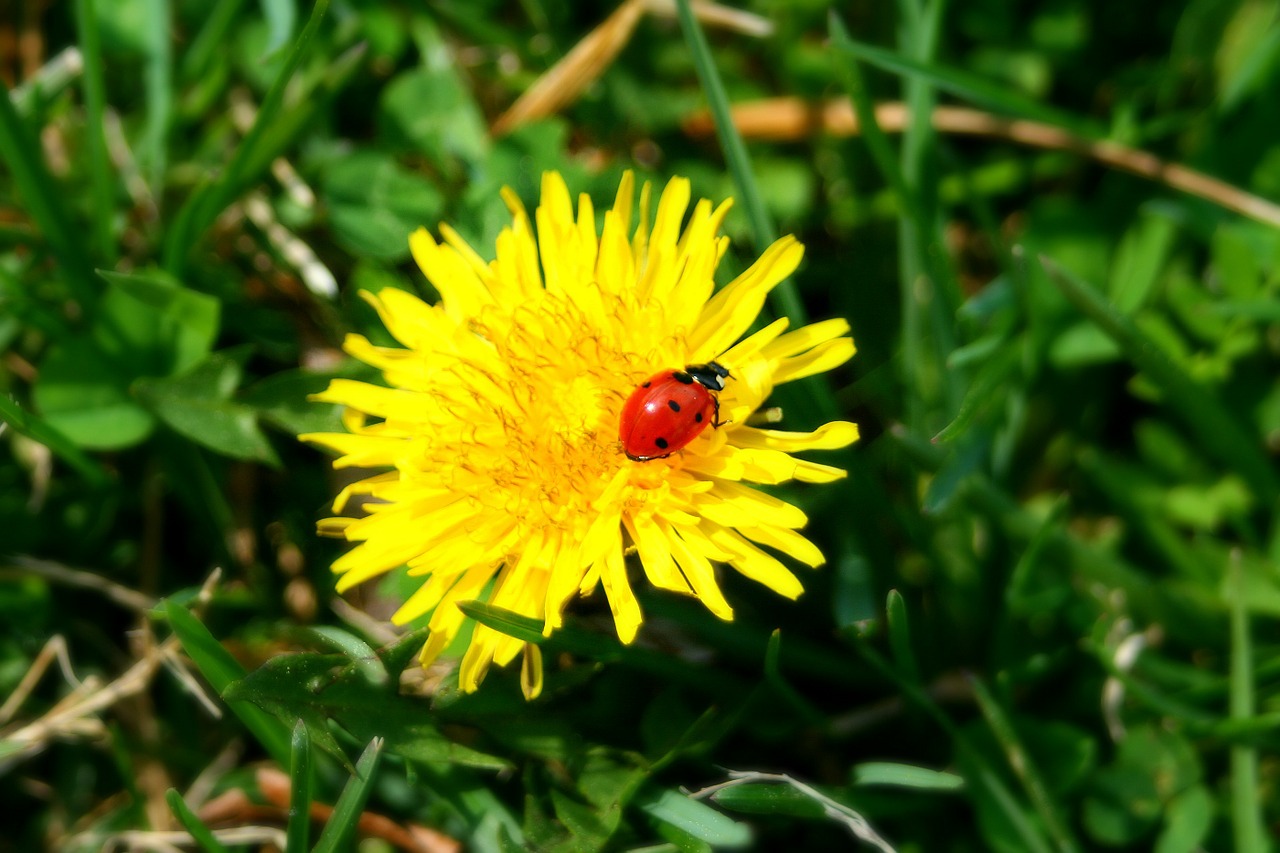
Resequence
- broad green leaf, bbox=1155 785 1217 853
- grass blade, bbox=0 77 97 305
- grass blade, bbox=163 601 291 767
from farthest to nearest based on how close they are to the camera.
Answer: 1. grass blade, bbox=0 77 97 305
2. broad green leaf, bbox=1155 785 1217 853
3. grass blade, bbox=163 601 291 767

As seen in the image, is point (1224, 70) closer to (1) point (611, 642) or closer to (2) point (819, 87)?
(2) point (819, 87)

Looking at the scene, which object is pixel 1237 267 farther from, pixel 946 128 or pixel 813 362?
pixel 813 362

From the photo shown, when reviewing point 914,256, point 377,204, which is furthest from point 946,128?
point 377,204

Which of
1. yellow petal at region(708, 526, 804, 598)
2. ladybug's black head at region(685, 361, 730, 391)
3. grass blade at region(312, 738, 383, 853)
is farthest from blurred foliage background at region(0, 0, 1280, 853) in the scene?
ladybug's black head at region(685, 361, 730, 391)

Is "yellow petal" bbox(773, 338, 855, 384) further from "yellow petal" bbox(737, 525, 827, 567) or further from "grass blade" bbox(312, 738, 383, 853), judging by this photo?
"grass blade" bbox(312, 738, 383, 853)

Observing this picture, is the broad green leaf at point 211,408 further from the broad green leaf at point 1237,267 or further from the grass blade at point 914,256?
the broad green leaf at point 1237,267

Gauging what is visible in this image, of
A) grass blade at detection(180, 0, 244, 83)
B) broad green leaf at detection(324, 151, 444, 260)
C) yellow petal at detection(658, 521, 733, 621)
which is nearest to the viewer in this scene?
yellow petal at detection(658, 521, 733, 621)
